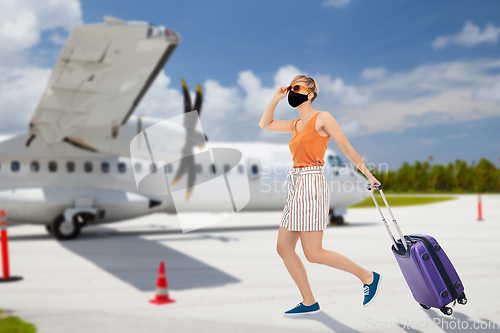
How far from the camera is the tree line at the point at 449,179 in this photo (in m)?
56.0

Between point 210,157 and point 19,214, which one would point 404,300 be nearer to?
point 210,157

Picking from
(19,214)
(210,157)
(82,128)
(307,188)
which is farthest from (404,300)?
(19,214)

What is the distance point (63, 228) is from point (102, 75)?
5.90 m

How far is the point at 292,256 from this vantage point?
2385mm

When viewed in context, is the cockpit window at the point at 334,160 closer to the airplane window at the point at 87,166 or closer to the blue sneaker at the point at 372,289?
the airplane window at the point at 87,166

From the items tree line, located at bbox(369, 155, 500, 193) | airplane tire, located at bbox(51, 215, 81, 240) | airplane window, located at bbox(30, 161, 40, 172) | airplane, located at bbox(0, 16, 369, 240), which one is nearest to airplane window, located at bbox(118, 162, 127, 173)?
airplane, located at bbox(0, 16, 369, 240)

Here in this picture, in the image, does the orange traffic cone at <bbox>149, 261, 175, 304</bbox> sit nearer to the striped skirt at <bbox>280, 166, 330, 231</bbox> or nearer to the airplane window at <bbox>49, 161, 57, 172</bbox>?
the striped skirt at <bbox>280, 166, 330, 231</bbox>

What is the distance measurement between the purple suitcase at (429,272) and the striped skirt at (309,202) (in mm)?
572

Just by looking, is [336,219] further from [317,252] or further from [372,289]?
[317,252]

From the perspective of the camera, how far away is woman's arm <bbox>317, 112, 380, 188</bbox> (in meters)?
2.18

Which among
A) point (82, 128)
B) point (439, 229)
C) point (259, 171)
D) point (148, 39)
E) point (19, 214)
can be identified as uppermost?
point (148, 39)

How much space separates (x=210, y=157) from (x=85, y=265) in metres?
6.27

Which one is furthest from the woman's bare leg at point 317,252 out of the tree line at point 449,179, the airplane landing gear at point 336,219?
the tree line at point 449,179

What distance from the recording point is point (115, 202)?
11602 mm
